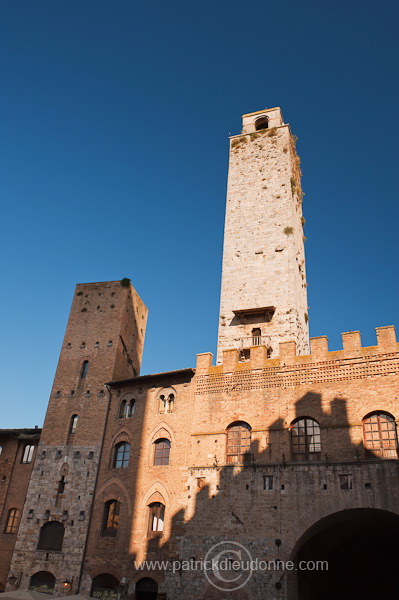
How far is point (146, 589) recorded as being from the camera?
19.6 m

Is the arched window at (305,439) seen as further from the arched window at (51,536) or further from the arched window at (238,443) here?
the arched window at (51,536)

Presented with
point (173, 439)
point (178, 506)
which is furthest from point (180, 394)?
point (178, 506)

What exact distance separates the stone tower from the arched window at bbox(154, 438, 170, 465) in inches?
Result: 125

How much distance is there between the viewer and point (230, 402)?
2106cm

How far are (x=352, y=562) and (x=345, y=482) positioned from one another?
30.7 feet

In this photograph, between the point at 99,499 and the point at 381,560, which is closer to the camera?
the point at 99,499

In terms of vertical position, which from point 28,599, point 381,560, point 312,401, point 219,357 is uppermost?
point 219,357

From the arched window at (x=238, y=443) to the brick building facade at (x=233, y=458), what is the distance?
0.06 meters

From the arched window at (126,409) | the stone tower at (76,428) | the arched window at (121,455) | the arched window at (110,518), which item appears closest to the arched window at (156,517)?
the arched window at (110,518)

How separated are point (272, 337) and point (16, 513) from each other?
51.1 feet

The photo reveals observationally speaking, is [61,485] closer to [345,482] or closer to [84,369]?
[84,369]

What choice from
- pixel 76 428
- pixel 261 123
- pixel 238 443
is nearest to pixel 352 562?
pixel 238 443

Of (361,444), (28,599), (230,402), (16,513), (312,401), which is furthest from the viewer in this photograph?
(16,513)

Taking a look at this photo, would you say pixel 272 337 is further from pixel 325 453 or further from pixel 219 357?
pixel 325 453
